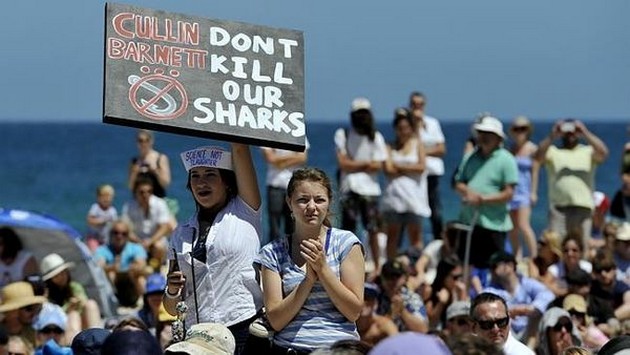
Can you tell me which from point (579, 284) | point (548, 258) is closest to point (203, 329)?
point (579, 284)

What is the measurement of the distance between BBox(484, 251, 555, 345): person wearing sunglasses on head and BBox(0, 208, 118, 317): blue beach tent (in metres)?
3.43

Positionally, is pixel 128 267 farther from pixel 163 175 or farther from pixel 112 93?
pixel 112 93

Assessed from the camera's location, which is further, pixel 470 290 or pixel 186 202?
pixel 186 202

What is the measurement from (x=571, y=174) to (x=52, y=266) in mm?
5519

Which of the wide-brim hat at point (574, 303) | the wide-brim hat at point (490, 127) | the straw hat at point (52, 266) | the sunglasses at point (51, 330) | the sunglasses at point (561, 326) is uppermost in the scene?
the wide-brim hat at point (490, 127)

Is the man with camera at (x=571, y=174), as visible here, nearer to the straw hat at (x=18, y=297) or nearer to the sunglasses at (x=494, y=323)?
the straw hat at (x=18, y=297)

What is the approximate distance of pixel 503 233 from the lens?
15516mm

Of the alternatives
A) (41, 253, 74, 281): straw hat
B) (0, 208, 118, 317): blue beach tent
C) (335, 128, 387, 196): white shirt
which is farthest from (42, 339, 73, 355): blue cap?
(335, 128, 387, 196): white shirt

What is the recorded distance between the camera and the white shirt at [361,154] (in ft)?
56.1

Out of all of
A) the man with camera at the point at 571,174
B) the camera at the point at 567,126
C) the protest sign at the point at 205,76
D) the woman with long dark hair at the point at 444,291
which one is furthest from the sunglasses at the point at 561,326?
the man with camera at the point at 571,174

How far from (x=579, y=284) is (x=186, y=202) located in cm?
3318

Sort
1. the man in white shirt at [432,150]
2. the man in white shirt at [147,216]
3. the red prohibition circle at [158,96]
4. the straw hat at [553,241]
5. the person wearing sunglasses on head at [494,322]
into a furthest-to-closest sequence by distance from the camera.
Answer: the man in white shirt at [432,150]
the man in white shirt at [147,216]
the straw hat at [553,241]
the person wearing sunglasses on head at [494,322]
the red prohibition circle at [158,96]

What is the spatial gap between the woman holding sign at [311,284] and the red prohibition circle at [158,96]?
0.64 meters

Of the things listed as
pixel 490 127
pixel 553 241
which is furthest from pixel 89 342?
pixel 553 241
